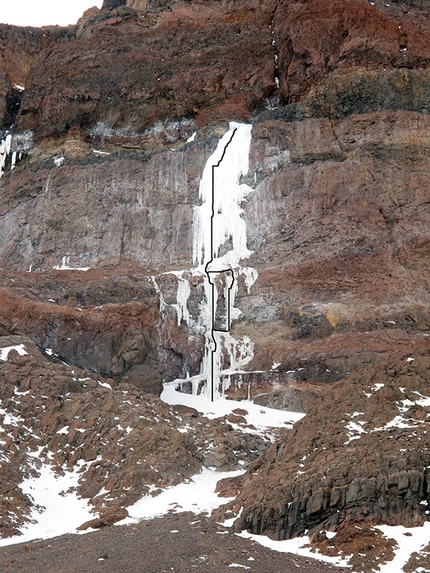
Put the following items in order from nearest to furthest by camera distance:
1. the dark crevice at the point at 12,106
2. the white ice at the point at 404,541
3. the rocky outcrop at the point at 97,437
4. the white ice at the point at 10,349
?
the white ice at the point at 404,541 → the rocky outcrop at the point at 97,437 → the white ice at the point at 10,349 → the dark crevice at the point at 12,106

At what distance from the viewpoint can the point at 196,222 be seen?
41.3 m

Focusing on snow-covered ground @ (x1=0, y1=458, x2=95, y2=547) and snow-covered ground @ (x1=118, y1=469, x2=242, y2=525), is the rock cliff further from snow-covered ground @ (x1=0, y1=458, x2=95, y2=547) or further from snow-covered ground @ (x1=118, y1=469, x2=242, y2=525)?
snow-covered ground @ (x1=0, y1=458, x2=95, y2=547)

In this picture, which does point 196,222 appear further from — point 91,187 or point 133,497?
point 133,497

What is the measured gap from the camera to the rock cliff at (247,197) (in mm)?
31984

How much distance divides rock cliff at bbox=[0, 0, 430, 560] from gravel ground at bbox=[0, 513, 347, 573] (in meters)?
3.38

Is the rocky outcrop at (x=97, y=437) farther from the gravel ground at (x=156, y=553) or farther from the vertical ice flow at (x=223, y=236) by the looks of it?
the vertical ice flow at (x=223, y=236)

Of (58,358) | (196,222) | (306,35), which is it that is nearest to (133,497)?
(58,358)

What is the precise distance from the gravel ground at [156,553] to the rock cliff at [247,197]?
3.38 metres

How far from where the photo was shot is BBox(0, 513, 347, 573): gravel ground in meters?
14.2

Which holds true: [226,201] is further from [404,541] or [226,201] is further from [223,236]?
[404,541]

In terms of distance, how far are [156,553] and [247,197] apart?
27930 millimetres

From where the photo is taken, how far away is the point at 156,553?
1514 cm

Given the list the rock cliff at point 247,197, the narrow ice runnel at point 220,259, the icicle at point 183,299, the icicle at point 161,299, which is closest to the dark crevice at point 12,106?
the rock cliff at point 247,197

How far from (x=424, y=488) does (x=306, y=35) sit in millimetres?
33564
